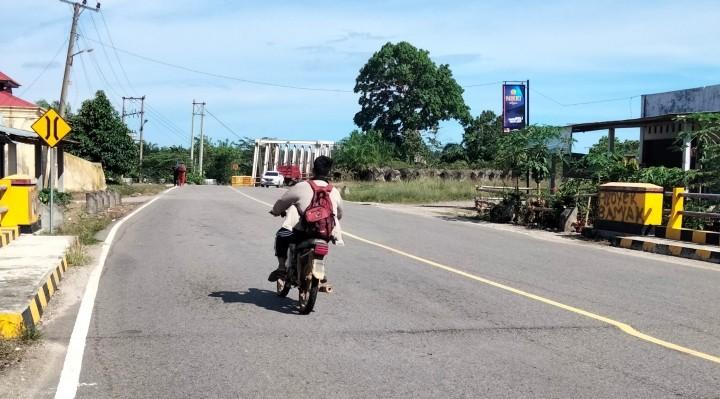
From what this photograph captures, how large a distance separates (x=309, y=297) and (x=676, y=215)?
1146 centimetres

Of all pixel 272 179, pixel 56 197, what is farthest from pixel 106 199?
pixel 272 179

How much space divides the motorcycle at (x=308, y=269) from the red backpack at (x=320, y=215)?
3.8 inches

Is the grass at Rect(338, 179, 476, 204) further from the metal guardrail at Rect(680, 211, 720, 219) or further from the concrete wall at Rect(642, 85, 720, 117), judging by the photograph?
the metal guardrail at Rect(680, 211, 720, 219)

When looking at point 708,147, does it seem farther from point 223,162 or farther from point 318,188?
point 223,162

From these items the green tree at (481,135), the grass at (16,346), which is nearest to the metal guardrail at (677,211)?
the grass at (16,346)

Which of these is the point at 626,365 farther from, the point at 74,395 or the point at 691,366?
the point at 74,395

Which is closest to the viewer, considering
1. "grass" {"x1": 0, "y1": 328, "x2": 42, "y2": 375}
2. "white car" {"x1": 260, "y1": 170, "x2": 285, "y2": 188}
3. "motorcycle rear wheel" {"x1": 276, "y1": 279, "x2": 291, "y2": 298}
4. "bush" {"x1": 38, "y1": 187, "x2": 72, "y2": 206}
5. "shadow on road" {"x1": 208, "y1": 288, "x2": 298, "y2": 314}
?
"grass" {"x1": 0, "y1": 328, "x2": 42, "y2": 375}

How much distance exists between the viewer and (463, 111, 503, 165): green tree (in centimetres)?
6284

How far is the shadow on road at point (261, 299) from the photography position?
790 cm

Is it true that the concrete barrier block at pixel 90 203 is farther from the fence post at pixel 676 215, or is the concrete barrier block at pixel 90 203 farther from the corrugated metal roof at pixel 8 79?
the corrugated metal roof at pixel 8 79

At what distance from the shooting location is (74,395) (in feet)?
16.2

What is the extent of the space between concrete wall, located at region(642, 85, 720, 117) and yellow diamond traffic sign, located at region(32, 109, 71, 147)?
24284 millimetres

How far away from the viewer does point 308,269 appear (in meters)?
7.36

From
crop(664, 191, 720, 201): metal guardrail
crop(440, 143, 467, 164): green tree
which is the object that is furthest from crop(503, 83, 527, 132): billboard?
crop(440, 143, 467, 164): green tree
